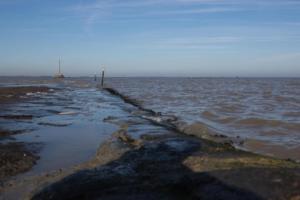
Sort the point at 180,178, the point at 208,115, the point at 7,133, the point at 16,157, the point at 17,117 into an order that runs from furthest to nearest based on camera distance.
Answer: the point at 208,115 → the point at 17,117 → the point at 7,133 → the point at 16,157 → the point at 180,178

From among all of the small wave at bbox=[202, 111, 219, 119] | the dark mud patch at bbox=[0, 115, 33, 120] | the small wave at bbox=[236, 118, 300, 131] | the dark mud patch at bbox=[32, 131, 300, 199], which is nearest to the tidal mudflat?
the dark mud patch at bbox=[32, 131, 300, 199]

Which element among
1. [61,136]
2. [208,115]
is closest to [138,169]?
[61,136]

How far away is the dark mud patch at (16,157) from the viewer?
7930mm

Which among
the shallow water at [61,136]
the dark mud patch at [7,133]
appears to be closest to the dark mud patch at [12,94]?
the shallow water at [61,136]

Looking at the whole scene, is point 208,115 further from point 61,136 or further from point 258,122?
point 61,136

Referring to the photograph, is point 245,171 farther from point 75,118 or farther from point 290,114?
point 290,114

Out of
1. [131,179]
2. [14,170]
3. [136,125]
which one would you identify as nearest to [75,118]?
[136,125]

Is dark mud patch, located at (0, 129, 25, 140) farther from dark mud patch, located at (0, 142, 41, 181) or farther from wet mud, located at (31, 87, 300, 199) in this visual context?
wet mud, located at (31, 87, 300, 199)

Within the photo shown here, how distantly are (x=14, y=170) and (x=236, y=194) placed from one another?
181 inches

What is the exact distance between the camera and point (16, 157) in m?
8.95

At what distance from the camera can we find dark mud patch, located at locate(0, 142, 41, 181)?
312 inches

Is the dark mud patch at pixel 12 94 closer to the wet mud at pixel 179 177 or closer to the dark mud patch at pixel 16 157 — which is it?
the dark mud patch at pixel 16 157

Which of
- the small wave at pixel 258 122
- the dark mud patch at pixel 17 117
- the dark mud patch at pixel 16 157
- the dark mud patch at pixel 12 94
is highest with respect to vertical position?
the dark mud patch at pixel 16 157

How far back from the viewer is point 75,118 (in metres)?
17.9
